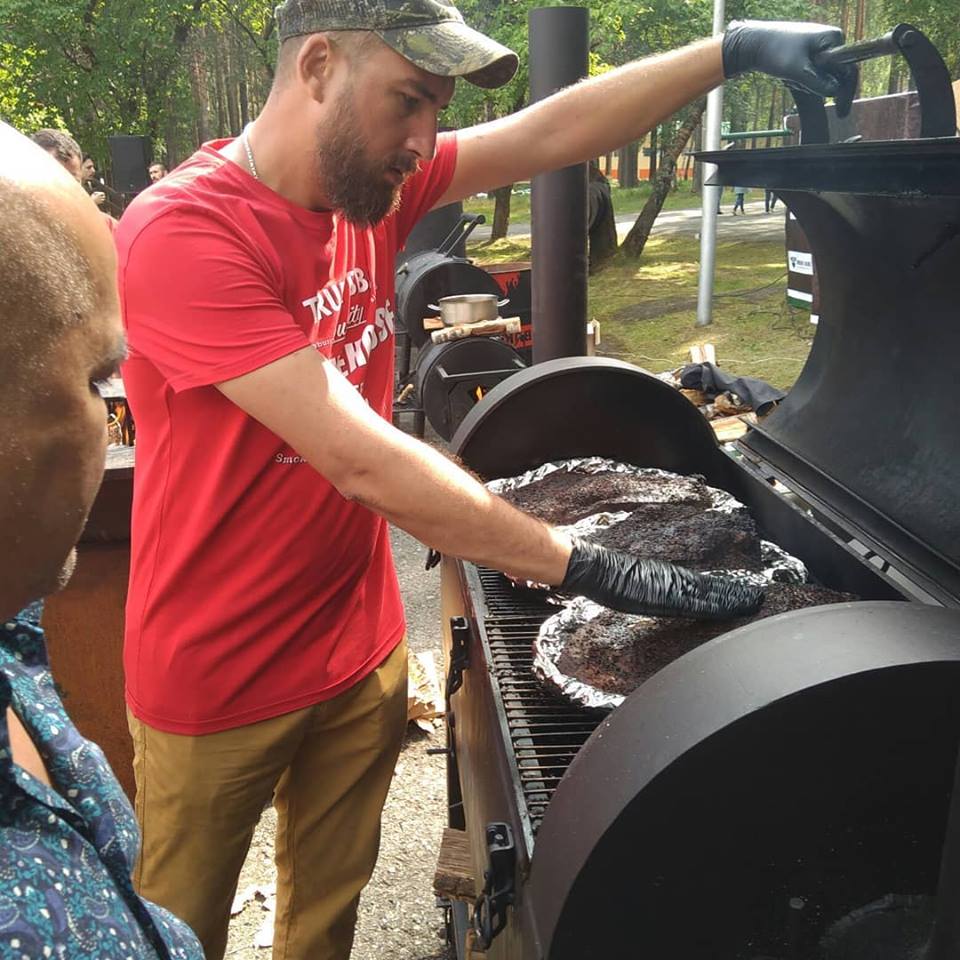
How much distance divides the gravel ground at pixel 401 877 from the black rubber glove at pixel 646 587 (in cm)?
156

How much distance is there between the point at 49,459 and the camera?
58 cm

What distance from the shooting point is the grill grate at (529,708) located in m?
1.58

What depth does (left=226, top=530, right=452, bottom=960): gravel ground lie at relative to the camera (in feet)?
8.95

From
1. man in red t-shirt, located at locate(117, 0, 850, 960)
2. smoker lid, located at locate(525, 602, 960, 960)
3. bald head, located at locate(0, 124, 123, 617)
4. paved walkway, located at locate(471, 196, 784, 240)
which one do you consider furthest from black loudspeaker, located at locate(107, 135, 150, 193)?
bald head, located at locate(0, 124, 123, 617)

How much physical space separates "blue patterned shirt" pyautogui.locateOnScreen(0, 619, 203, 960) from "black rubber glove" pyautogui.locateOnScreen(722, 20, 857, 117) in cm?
189

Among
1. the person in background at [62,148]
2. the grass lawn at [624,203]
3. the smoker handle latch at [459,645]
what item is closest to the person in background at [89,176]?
the person in background at [62,148]

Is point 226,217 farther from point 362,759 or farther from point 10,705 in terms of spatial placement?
point 362,759

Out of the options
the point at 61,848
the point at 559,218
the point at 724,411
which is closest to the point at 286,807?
the point at 61,848

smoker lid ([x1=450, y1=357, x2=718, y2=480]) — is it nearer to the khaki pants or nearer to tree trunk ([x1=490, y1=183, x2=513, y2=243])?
the khaki pants

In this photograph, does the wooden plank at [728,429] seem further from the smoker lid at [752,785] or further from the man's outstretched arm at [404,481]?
the smoker lid at [752,785]

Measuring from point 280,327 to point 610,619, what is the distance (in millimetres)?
1001

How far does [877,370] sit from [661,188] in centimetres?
1413

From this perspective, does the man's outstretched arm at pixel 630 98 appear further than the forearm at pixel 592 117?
No

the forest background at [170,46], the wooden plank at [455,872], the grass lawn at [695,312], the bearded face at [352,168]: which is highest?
the forest background at [170,46]
